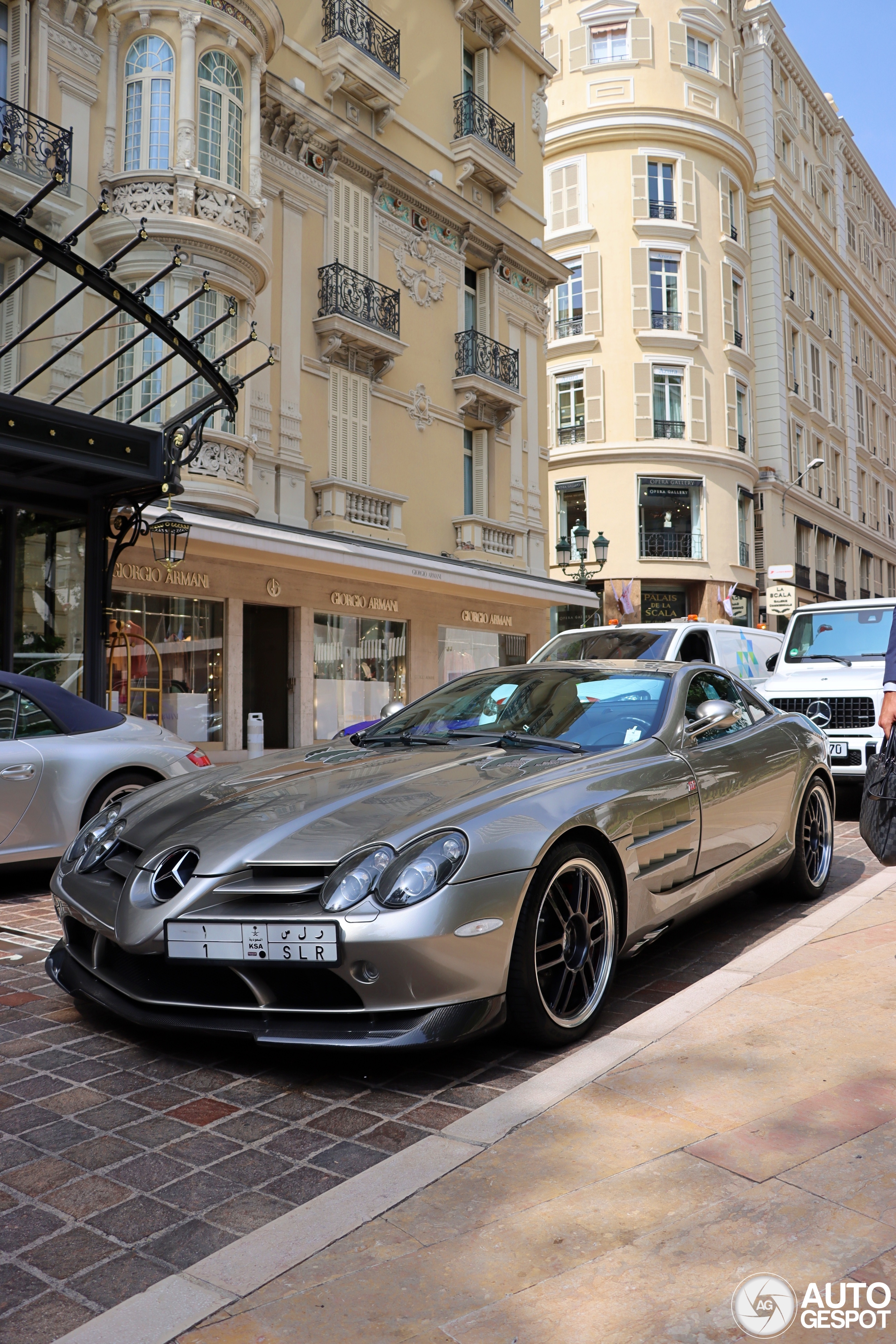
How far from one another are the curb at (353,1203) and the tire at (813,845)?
2093 mm

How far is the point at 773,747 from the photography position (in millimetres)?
5461

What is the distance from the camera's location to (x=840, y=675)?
34.3 feet

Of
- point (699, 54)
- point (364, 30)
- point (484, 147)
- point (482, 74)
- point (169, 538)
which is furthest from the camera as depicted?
point (699, 54)

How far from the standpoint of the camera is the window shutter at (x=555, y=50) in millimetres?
33938

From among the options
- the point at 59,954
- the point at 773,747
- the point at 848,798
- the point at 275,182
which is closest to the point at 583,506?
the point at 275,182

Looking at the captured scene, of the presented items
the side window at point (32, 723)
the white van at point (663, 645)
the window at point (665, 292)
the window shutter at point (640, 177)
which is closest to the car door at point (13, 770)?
the side window at point (32, 723)

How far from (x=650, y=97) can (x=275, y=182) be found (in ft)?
68.3

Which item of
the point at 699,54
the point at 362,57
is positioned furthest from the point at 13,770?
the point at 699,54

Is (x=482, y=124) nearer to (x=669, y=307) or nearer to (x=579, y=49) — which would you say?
(x=669, y=307)

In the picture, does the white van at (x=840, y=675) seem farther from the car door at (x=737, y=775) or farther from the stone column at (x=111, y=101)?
the stone column at (x=111, y=101)

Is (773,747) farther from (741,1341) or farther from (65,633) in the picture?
(65,633)

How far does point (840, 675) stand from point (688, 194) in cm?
2763

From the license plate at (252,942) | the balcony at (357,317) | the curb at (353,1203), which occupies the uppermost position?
the balcony at (357,317)

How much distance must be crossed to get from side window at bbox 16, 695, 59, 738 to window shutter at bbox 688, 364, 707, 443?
29151mm
